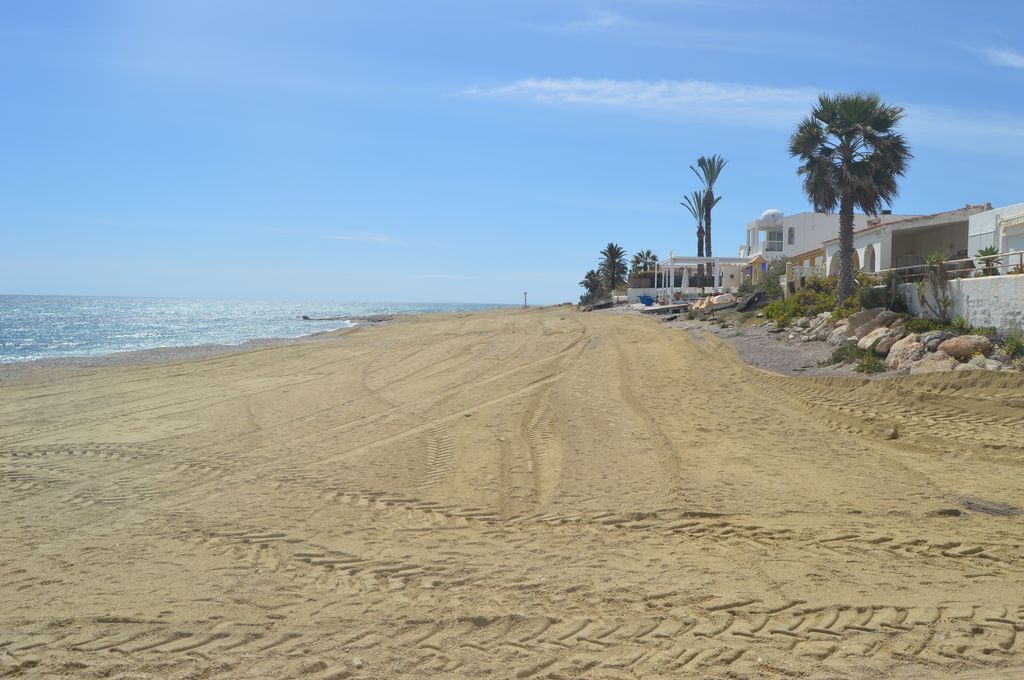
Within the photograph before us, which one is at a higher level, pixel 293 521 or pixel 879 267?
pixel 879 267

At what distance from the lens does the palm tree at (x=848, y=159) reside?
74.0 feet

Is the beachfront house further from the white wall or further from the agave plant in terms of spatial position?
the agave plant

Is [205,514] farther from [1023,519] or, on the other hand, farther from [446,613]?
[1023,519]

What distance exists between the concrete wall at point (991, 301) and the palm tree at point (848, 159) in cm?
558

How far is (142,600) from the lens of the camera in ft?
18.6

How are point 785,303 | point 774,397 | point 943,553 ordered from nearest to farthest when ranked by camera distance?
point 943,553
point 774,397
point 785,303

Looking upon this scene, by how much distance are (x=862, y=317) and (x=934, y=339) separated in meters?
3.53

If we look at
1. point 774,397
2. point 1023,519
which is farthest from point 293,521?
point 774,397

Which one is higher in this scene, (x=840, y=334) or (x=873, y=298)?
(x=873, y=298)

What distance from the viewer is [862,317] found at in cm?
1983

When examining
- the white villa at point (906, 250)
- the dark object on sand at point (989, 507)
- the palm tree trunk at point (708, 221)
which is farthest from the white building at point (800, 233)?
the dark object on sand at point (989, 507)

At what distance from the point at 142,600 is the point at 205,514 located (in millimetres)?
2313

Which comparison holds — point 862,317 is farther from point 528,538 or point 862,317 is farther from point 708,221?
point 708,221

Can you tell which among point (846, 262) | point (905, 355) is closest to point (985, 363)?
point (905, 355)
